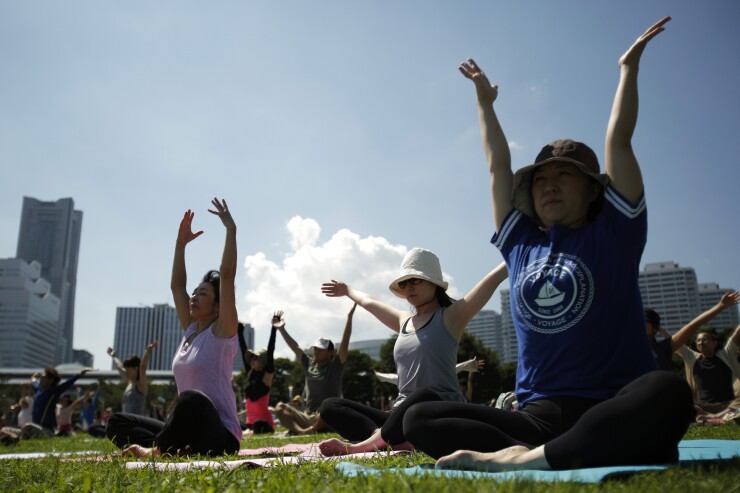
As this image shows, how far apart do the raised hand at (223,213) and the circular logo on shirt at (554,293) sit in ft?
12.8

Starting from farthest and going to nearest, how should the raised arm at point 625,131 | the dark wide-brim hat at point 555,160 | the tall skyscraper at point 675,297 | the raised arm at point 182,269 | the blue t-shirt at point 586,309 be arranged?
the tall skyscraper at point 675,297
the raised arm at point 182,269
the dark wide-brim hat at point 555,160
the raised arm at point 625,131
the blue t-shirt at point 586,309

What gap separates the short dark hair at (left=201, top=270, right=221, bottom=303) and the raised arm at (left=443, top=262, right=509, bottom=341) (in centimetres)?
276

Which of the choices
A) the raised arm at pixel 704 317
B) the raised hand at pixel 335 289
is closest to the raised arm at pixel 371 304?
the raised hand at pixel 335 289

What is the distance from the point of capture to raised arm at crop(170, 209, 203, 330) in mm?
7102

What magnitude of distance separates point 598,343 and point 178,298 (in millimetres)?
5578

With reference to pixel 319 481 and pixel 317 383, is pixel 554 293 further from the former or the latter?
pixel 317 383

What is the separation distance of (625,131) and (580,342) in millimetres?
1394

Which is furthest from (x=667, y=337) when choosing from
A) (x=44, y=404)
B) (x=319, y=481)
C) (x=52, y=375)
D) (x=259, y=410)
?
(x=44, y=404)

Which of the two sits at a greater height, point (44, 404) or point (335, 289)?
point (335, 289)

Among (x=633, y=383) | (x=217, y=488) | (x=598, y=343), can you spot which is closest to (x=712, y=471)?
(x=633, y=383)

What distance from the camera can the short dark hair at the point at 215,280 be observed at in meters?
6.62

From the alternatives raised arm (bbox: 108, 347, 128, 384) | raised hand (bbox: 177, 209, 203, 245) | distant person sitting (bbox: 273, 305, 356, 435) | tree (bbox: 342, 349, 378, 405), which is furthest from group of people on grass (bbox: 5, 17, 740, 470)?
tree (bbox: 342, 349, 378, 405)

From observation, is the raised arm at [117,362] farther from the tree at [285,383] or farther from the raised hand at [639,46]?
the tree at [285,383]

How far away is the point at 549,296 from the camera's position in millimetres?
3393
